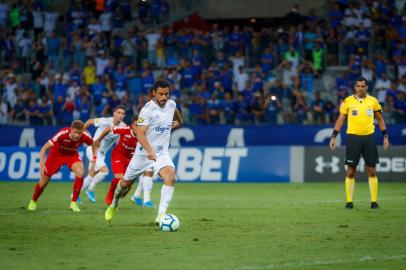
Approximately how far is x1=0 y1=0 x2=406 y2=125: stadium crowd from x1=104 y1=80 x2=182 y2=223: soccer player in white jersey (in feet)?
52.6

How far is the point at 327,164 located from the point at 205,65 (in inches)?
301

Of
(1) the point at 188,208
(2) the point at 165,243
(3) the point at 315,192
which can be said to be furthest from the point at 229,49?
(2) the point at 165,243

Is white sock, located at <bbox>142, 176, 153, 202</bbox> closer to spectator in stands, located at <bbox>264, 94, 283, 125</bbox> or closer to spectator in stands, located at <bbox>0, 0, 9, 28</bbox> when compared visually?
spectator in stands, located at <bbox>264, 94, 283, 125</bbox>

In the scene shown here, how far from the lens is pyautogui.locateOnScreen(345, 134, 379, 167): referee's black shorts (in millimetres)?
18469

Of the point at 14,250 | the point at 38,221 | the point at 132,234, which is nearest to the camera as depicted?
the point at 14,250

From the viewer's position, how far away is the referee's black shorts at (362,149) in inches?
727

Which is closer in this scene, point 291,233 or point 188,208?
point 291,233

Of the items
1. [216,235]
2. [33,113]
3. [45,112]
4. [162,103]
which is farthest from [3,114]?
[216,235]

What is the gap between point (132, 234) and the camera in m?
13.8

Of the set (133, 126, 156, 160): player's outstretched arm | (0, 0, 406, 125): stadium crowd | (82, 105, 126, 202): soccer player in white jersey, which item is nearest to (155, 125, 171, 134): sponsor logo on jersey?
(133, 126, 156, 160): player's outstretched arm

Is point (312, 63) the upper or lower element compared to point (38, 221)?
upper

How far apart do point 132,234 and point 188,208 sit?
5425mm

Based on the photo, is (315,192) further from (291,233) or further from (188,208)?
(291,233)

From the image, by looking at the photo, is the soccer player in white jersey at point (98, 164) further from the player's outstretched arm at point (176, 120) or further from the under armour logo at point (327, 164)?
the under armour logo at point (327, 164)
